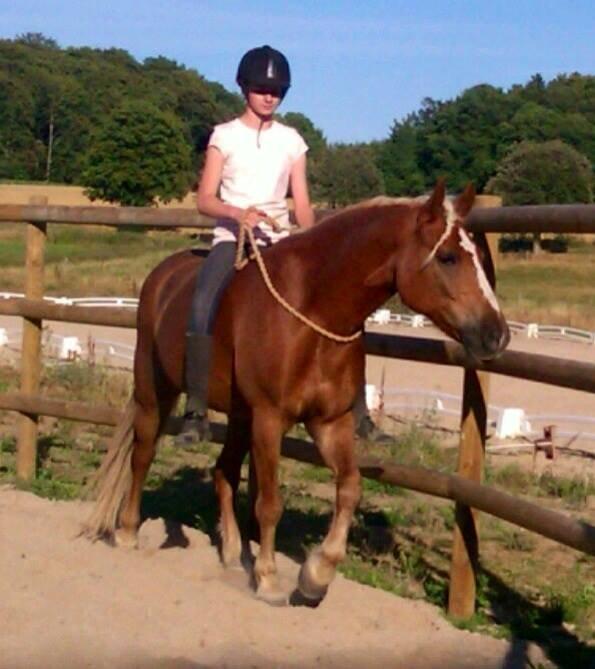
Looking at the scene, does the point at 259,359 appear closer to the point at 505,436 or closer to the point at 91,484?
the point at 91,484

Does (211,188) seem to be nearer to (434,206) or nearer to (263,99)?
(263,99)

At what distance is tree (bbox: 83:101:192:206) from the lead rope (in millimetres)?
59375

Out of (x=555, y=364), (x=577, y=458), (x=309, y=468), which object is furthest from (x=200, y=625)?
(x=577, y=458)

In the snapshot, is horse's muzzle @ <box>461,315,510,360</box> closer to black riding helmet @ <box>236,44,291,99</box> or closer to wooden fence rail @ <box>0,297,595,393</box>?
wooden fence rail @ <box>0,297,595,393</box>

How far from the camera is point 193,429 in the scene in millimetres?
6164

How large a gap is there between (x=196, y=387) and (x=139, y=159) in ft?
205

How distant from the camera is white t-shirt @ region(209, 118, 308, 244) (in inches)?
245

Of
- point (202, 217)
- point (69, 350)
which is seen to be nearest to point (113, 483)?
point (202, 217)

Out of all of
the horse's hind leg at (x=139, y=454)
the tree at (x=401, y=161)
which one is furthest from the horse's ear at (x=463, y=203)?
the tree at (x=401, y=161)

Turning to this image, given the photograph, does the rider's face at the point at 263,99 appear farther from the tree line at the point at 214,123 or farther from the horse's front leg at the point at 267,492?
the tree line at the point at 214,123

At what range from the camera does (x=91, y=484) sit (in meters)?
7.35

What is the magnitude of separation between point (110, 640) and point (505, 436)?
796cm

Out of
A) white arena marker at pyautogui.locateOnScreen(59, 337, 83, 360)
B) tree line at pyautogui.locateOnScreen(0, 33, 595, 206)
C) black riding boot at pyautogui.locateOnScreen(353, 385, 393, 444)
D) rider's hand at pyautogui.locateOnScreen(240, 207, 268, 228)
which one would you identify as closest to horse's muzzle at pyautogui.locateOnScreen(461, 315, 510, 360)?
black riding boot at pyautogui.locateOnScreen(353, 385, 393, 444)

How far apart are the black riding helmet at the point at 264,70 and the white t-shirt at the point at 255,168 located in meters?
0.20
